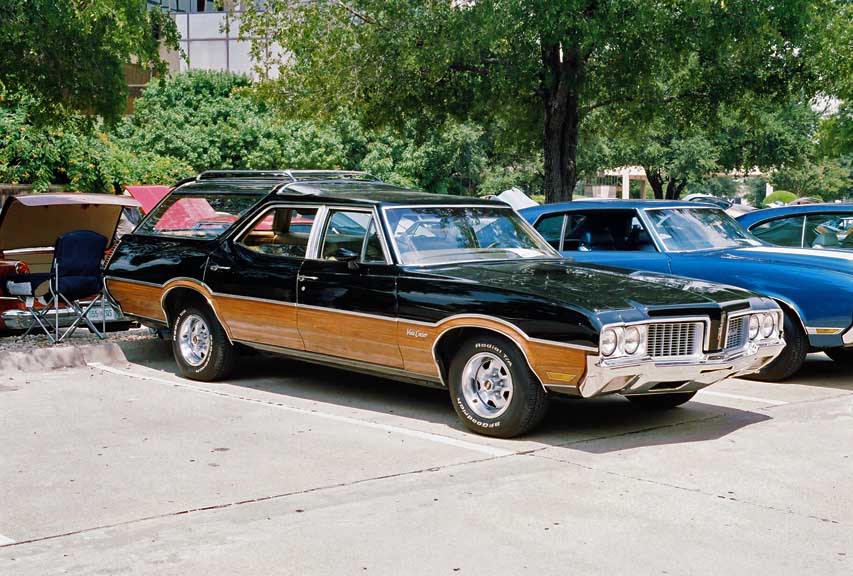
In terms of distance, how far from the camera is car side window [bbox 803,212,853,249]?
11555 mm

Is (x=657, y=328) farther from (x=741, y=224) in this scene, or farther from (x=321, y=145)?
(x=321, y=145)

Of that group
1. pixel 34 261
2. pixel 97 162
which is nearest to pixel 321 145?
pixel 97 162

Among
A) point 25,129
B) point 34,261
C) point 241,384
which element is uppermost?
point 25,129

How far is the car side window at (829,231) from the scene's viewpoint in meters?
11.6

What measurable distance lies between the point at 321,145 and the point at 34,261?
99.3 feet

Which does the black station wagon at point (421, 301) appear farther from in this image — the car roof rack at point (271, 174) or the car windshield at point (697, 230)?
the car windshield at point (697, 230)

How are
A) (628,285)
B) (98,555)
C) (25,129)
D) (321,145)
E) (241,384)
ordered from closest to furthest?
(98,555), (628,285), (241,384), (25,129), (321,145)

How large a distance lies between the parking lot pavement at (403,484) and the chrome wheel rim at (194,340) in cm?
44

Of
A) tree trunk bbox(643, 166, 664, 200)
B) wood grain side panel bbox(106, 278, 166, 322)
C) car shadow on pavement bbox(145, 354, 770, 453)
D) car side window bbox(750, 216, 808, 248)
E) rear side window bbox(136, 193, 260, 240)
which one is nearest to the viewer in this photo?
car shadow on pavement bbox(145, 354, 770, 453)

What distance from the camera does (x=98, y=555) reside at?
5152 mm

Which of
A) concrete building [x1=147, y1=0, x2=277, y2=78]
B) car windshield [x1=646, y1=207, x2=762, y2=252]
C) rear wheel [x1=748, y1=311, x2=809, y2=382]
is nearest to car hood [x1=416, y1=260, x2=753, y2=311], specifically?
rear wheel [x1=748, y1=311, x2=809, y2=382]

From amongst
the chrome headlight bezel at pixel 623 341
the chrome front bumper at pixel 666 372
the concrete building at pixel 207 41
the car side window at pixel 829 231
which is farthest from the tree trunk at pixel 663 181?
the chrome headlight bezel at pixel 623 341

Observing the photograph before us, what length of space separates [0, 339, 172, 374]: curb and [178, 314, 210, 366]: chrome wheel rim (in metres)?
1.24

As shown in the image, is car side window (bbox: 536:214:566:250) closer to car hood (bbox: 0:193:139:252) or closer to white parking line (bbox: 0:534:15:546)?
car hood (bbox: 0:193:139:252)
